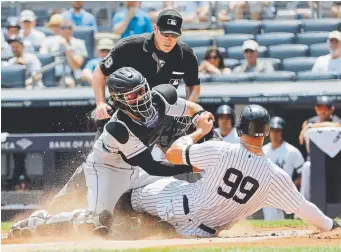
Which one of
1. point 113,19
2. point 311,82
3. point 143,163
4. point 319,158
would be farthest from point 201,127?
point 113,19

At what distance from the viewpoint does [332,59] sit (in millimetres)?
10992

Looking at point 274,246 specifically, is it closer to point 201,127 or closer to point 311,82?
point 201,127

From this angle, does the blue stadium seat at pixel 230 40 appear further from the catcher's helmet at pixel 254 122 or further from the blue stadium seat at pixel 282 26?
the catcher's helmet at pixel 254 122

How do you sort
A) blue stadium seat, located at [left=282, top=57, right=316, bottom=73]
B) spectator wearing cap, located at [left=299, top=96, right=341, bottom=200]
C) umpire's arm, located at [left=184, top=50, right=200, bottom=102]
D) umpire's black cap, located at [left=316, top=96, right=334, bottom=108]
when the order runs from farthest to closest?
blue stadium seat, located at [left=282, top=57, right=316, bottom=73], umpire's black cap, located at [left=316, top=96, right=334, bottom=108], spectator wearing cap, located at [left=299, top=96, right=341, bottom=200], umpire's arm, located at [left=184, top=50, right=200, bottom=102]

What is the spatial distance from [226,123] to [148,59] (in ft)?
10.6

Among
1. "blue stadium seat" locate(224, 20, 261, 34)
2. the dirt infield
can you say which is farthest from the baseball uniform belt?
"blue stadium seat" locate(224, 20, 261, 34)

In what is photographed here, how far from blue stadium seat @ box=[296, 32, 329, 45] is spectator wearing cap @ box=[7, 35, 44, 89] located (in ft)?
11.2

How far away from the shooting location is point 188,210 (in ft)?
20.0

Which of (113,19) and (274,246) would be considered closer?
(274,246)

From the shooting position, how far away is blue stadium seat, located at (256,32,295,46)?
40.4ft

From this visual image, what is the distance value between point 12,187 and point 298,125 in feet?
11.4

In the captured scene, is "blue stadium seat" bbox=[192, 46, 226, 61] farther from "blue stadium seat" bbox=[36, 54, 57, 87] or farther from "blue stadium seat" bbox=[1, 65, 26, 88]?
"blue stadium seat" bbox=[1, 65, 26, 88]

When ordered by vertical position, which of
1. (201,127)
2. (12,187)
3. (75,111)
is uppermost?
(201,127)

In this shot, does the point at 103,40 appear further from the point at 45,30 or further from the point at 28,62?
the point at 45,30
